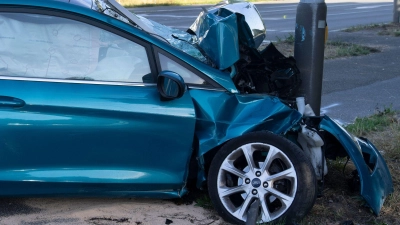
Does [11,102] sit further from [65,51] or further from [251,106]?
[251,106]

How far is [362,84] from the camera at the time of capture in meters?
9.34

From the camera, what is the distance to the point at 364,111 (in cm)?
753

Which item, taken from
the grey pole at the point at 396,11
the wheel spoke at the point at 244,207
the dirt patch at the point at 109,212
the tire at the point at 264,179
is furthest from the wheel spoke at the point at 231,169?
the grey pole at the point at 396,11

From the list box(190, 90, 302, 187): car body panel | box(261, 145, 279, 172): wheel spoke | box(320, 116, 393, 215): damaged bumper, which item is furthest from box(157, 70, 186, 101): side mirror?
box(320, 116, 393, 215): damaged bumper

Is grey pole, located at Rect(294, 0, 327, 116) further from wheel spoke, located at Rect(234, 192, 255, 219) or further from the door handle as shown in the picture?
the door handle

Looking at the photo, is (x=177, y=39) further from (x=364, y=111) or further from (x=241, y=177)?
(x=364, y=111)

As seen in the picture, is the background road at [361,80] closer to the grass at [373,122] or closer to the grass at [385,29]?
the grass at [373,122]

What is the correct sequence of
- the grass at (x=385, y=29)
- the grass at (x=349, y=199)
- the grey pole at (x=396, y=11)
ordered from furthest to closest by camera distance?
the grey pole at (x=396, y=11)
the grass at (x=385, y=29)
the grass at (x=349, y=199)

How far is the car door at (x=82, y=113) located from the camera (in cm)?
395

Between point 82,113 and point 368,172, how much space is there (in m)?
2.05

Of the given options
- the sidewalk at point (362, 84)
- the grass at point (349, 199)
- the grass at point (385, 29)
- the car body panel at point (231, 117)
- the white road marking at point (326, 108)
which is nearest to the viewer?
the car body panel at point (231, 117)

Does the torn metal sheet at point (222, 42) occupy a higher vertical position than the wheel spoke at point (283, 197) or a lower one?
higher

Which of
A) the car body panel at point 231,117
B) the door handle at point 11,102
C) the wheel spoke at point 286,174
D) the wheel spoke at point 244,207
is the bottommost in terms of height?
the wheel spoke at point 244,207

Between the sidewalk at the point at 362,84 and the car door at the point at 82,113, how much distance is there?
3.54 metres
